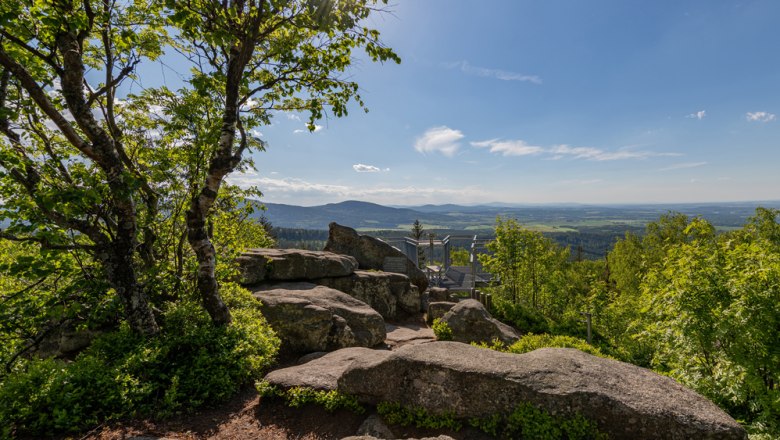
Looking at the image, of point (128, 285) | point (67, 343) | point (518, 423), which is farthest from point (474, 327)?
point (67, 343)

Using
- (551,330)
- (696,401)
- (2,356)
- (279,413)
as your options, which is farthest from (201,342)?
(551,330)

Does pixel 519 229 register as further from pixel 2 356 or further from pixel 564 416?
pixel 2 356

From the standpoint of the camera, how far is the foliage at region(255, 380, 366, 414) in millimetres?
6043

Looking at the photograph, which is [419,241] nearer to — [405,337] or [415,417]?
[405,337]

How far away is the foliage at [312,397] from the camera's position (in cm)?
604

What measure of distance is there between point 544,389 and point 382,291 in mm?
12168

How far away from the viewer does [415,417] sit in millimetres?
5590

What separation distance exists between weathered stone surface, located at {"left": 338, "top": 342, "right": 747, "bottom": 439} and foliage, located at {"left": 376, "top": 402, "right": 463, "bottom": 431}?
0.10 meters

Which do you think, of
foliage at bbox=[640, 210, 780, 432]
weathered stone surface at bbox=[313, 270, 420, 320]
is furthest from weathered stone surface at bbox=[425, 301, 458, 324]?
foliage at bbox=[640, 210, 780, 432]

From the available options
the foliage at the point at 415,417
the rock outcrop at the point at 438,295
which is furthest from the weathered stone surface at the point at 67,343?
the rock outcrop at the point at 438,295

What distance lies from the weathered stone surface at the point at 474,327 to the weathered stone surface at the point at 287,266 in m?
6.17

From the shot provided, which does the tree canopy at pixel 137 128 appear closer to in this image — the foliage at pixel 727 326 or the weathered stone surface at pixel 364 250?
the foliage at pixel 727 326

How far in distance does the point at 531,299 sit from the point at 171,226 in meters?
21.0

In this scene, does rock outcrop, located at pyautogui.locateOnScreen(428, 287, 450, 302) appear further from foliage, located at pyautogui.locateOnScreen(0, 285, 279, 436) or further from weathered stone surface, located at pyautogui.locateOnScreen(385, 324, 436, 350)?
foliage, located at pyautogui.locateOnScreen(0, 285, 279, 436)
